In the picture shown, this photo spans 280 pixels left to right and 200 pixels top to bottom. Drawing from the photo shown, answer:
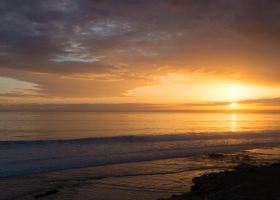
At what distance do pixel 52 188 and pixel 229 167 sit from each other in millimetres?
12182

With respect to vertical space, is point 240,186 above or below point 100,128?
below

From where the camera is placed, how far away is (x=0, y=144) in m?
36.4

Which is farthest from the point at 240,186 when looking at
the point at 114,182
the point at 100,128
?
the point at 100,128

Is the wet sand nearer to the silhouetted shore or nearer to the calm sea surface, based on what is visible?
the silhouetted shore

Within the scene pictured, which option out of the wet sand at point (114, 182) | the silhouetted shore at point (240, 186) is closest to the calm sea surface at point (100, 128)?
the wet sand at point (114, 182)

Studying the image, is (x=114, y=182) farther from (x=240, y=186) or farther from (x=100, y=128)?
(x=100, y=128)

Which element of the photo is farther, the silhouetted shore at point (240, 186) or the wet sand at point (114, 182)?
the wet sand at point (114, 182)

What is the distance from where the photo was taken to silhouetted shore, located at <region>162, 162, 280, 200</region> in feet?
37.5

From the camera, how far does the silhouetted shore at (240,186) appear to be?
11.4m

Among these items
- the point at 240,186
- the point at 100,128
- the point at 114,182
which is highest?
the point at 100,128

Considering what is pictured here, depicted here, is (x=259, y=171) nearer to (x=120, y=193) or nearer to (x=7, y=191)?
(x=120, y=193)

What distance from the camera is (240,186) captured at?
12.8 metres

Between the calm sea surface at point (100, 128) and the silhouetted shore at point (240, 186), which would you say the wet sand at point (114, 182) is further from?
the calm sea surface at point (100, 128)

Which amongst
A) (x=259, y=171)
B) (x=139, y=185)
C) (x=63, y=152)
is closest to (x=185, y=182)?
(x=139, y=185)
